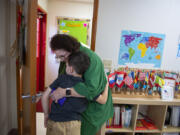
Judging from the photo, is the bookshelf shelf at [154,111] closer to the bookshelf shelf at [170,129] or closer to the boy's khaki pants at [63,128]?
the bookshelf shelf at [170,129]

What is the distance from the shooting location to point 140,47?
1.78 m

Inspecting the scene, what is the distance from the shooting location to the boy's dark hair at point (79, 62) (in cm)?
95

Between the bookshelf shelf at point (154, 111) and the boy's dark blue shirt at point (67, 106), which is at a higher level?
the boy's dark blue shirt at point (67, 106)

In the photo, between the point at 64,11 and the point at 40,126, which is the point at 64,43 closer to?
the point at 40,126

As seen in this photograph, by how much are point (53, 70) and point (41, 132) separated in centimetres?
218

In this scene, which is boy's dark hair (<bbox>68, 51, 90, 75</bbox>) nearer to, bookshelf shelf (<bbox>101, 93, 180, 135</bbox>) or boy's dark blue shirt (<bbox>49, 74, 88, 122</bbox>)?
boy's dark blue shirt (<bbox>49, 74, 88, 122</bbox>)

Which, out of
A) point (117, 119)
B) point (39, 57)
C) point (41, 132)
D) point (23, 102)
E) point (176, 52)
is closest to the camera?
point (23, 102)

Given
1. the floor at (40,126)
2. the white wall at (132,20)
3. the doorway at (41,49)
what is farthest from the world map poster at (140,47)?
the doorway at (41,49)

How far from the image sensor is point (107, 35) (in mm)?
1724

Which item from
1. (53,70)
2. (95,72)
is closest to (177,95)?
(95,72)

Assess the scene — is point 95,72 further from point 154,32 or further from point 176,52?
point 176,52

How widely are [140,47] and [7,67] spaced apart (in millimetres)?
1863

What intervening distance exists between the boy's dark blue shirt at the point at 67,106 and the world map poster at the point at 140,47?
962 millimetres

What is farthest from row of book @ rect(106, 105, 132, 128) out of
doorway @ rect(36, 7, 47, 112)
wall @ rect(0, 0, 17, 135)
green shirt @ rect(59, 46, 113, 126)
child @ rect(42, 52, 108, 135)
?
doorway @ rect(36, 7, 47, 112)
